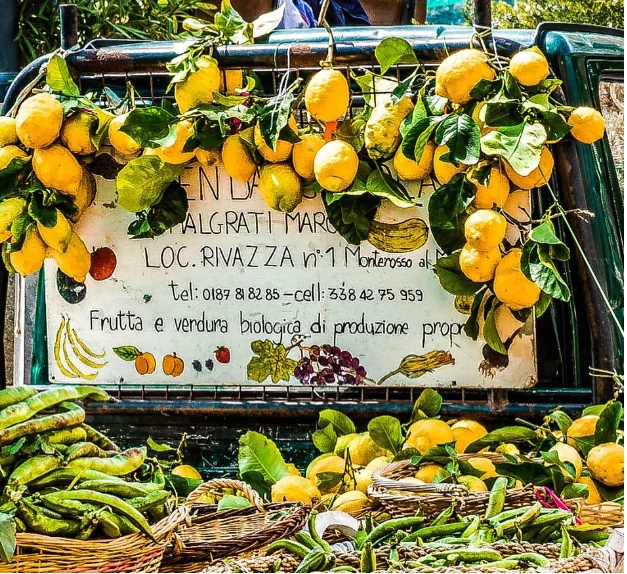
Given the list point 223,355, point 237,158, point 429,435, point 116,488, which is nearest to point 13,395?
point 116,488

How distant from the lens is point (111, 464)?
2.47 metres

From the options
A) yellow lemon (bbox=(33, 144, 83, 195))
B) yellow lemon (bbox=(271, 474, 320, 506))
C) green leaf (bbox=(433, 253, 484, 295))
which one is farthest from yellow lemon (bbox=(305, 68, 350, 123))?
yellow lemon (bbox=(271, 474, 320, 506))

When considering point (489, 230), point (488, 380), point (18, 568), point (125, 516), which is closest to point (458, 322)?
point (488, 380)

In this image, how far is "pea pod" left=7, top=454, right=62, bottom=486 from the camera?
2289mm

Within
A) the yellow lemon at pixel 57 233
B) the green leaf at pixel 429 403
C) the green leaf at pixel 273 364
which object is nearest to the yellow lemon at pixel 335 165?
the green leaf at pixel 273 364

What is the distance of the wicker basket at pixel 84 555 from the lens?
7.00 ft

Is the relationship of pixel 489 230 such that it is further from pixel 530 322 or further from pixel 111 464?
pixel 111 464

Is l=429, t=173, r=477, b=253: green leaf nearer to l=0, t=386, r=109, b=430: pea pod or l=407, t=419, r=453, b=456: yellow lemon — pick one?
l=407, t=419, r=453, b=456: yellow lemon

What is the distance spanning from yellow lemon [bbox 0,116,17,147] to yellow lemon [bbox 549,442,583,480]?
1.89 m

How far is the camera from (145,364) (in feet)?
10.1

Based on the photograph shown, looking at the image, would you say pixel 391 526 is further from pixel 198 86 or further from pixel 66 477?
pixel 198 86

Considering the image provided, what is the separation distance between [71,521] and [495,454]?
1.24 meters

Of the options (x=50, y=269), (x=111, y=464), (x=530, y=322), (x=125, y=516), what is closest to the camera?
(x=125, y=516)

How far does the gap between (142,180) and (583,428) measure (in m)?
1.54
